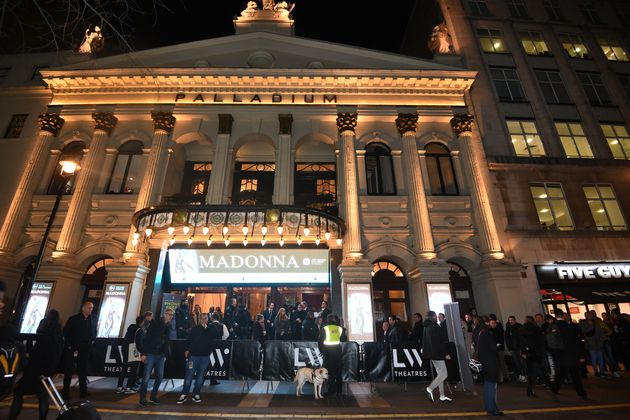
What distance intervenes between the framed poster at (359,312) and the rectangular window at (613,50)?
2515cm

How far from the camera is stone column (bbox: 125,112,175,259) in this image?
612 inches

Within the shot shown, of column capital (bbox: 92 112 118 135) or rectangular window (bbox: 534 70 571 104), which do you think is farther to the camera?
rectangular window (bbox: 534 70 571 104)

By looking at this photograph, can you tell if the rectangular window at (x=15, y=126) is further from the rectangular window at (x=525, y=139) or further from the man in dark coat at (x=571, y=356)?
the rectangular window at (x=525, y=139)

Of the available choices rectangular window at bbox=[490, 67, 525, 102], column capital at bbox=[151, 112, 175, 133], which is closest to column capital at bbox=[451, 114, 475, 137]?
rectangular window at bbox=[490, 67, 525, 102]

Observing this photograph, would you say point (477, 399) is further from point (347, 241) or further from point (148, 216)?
point (148, 216)

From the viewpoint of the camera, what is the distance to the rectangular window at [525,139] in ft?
60.6

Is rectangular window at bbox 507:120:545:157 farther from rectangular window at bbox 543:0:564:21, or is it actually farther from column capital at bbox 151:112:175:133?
column capital at bbox 151:112:175:133

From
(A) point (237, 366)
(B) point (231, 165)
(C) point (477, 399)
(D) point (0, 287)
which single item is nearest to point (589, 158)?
(C) point (477, 399)

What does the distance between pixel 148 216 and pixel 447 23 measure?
75.9 ft

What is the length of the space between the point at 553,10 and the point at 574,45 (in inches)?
142

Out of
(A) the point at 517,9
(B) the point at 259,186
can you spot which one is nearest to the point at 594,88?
(A) the point at 517,9

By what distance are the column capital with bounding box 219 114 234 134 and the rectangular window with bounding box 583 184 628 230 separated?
2024cm

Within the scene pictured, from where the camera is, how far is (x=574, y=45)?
74.6ft

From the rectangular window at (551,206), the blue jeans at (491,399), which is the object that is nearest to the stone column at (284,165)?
Result: the blue jeans at (491,399)
